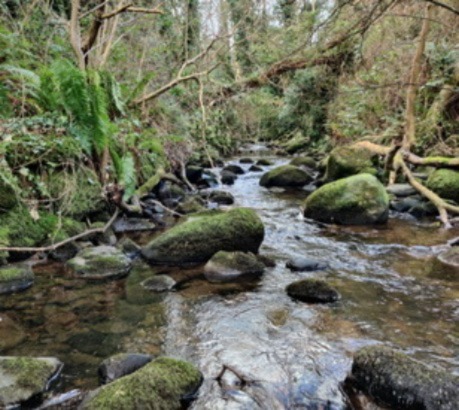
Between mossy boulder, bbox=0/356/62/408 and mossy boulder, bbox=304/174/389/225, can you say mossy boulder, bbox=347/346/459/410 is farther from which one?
mossy boulder, bbox=304/174/389/225

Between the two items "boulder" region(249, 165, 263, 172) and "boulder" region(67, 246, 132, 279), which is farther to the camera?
"boulder" region(249, 165, 263, 172)

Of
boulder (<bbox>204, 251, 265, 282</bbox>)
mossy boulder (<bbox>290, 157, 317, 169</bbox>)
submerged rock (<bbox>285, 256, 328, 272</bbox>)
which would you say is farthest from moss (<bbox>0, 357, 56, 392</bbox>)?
mossy boulder (<bbox>290, 157, 317, 169</bbox>)

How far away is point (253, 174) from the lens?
41.3ft

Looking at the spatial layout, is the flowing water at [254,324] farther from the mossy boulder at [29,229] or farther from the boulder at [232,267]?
the mossy boulder at [29,229]

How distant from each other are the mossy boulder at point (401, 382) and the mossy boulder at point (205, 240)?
9.09 ft

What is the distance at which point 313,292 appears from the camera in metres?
4.04

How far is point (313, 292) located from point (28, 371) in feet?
8.42

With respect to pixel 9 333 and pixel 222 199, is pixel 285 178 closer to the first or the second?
pixel 222 199

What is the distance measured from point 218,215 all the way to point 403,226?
336 centimetres

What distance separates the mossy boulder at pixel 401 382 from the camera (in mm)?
2377

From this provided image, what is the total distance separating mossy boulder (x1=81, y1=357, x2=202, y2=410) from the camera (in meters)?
2.34

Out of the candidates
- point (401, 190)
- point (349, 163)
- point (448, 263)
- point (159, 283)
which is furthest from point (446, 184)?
point (159, 283)

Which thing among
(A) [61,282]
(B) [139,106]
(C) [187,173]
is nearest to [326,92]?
(C) [187,173]

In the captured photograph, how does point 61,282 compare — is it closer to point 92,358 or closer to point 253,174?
point 92,358
